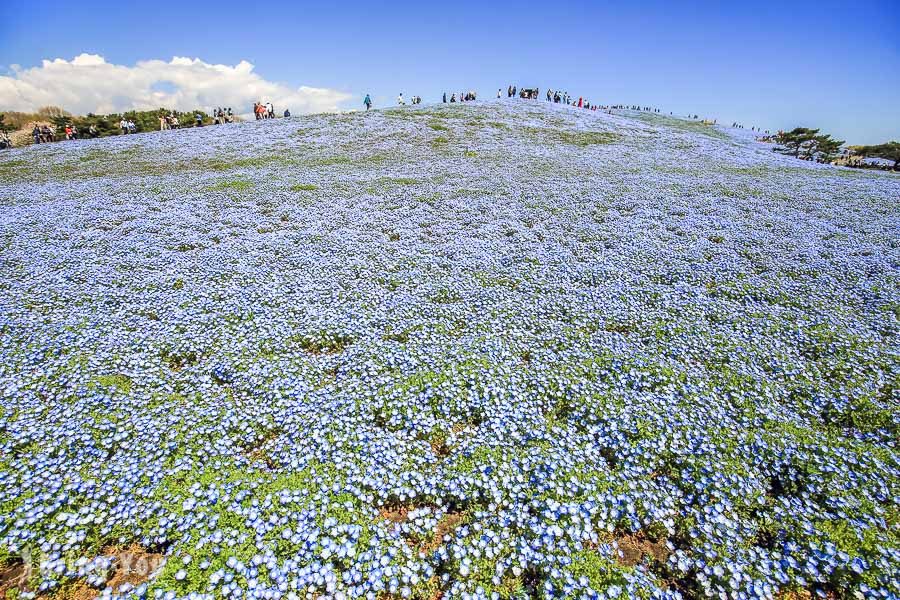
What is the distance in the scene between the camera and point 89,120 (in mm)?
49344

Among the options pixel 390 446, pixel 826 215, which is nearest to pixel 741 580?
pixel 390 446

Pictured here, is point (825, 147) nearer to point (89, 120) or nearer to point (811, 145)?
point (811, 145)

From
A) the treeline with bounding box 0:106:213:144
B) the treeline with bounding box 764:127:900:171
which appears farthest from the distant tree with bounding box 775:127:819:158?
the treeline with bounding box 0:106:213:144

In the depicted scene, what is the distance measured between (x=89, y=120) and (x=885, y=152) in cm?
8615

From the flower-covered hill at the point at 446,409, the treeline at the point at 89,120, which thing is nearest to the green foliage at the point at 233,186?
the flower-covered hill at the point at 446,409

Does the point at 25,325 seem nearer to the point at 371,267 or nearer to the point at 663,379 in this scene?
the point at 371,267

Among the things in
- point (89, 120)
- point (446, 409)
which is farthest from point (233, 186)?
point (89, 120)

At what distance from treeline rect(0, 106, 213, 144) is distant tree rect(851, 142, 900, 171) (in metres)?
76.9

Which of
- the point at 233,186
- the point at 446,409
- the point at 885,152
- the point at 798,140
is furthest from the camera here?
the point at 798,140

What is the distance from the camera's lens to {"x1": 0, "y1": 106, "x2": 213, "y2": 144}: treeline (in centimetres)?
4712

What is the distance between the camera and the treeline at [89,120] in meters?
47.1

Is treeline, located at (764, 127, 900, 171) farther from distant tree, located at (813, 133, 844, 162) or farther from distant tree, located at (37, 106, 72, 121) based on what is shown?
distant tree, located at (37, 106, 72, 121)

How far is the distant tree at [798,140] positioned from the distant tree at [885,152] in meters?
5.05

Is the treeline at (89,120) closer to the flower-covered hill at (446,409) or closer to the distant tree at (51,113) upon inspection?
the distant tree at (51,113)
